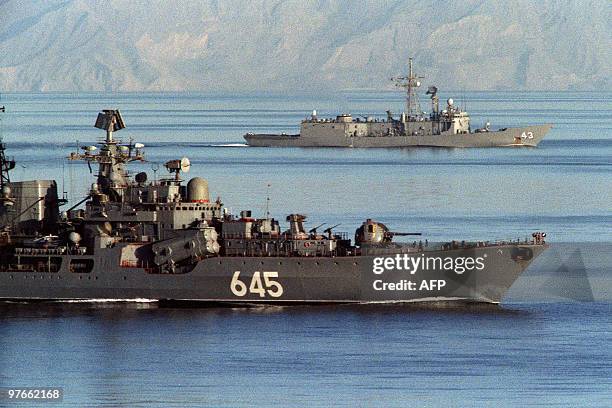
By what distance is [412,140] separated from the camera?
16675cm

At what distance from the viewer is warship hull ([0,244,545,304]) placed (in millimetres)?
59781

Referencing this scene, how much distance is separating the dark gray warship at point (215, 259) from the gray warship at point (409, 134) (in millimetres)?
104435

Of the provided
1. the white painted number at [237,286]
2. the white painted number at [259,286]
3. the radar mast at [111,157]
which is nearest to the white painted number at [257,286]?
the white painted number at [259,286]

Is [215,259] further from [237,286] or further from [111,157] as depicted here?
[111,157]

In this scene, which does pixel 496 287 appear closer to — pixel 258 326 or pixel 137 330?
pixel 258 326

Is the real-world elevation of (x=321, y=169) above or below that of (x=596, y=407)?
above

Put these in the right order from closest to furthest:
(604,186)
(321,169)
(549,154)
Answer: (604,186) → (321,169) → (549,154)

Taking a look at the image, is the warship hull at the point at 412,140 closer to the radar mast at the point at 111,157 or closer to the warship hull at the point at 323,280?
the radar mast at the point at 111,157

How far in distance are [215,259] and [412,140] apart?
107747mm

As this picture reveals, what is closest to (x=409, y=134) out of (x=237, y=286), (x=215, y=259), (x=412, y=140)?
(x=412, y=140)

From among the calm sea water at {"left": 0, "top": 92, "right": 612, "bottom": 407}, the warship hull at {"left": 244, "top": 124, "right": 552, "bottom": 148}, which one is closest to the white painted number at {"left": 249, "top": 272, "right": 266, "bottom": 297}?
the calm sea water at {"left": 0, "top": 92, "right": 612, "bottom": 407}

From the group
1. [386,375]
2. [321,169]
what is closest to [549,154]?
[321,169]

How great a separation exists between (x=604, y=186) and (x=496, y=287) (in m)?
58.1

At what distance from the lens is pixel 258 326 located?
2229 inches
